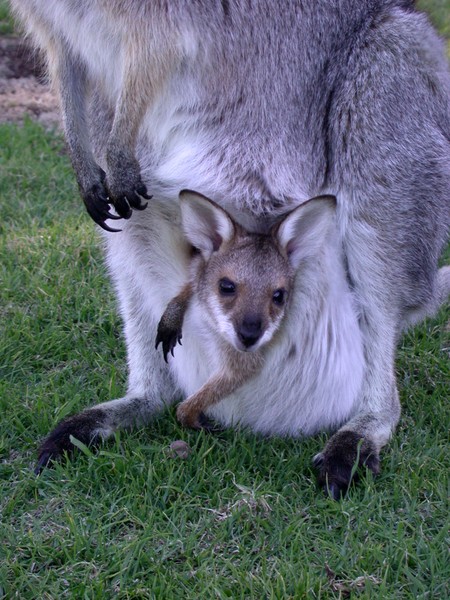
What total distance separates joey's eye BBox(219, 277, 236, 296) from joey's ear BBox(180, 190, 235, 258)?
0.15m

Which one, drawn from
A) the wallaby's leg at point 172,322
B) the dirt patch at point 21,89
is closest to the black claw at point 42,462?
the wallaby's leg at point 172,322

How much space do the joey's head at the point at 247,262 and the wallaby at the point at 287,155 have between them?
0.28ft

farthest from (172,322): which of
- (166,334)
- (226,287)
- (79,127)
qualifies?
(79,127)

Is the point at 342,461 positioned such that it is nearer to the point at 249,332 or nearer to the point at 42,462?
the point at 249,332

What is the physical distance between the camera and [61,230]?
13.7 feet

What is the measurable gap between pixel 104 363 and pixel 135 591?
1261 mm

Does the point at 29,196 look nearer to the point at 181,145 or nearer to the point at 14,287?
the point at 14,287

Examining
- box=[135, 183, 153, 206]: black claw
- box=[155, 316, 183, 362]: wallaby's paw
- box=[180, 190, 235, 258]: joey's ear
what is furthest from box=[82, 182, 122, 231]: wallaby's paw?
box=[155, 316, 183, 362]: wallaby's paw

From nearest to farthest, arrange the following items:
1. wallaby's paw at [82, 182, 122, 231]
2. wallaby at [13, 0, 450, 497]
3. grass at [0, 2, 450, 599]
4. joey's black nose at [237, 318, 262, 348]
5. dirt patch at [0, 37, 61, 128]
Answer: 1. grass at [0, 2, 450, 599]
2. joey's black nose at [237, 318, 262, 348]
3. wallaby at [13, 0, 450, 497]
4. wallaby's paw at [82, 182, 122, 231]
5. dirt patch at [0, 37, 61, 128]

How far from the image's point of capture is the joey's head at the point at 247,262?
→ 105 inches

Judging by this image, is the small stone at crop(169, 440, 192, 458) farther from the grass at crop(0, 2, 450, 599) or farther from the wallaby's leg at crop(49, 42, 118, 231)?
the wallaby's leg at crop(49, 42, 118, 231)

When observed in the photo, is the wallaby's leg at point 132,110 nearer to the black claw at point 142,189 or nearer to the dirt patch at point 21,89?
the black claw at point 142,189

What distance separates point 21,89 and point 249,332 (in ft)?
11.8

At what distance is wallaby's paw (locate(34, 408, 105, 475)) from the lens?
8.95 ft
